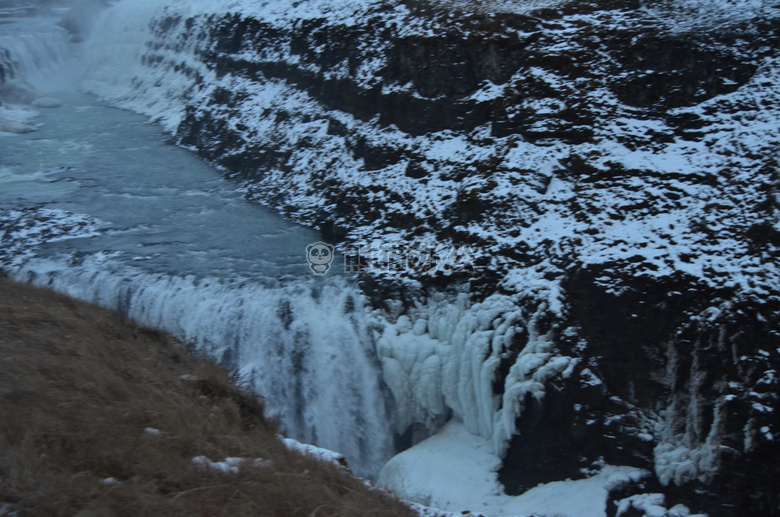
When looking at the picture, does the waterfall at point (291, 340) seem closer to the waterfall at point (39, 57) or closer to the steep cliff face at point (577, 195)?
the steep cliff face at point (577, 195)

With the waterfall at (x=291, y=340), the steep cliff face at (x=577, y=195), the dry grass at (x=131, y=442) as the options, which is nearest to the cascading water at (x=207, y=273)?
the waterfall at (x=291, y=340)

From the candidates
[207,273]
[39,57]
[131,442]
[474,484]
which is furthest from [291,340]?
[39,57]

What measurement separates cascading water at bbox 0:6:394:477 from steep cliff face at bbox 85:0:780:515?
85 centimetres

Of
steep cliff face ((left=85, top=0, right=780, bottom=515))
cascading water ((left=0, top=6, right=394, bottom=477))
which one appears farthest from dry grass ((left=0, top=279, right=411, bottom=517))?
steep cliff face ((left=85, top=0, right=780, bottom=515))

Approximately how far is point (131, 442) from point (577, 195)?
26.3 ft

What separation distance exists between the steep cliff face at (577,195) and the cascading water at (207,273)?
85 cm

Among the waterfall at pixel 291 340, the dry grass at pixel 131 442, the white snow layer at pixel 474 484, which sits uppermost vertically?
the dry grass at pixel 131 442

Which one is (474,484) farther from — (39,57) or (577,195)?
(39,57)

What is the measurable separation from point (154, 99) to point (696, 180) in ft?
62.9

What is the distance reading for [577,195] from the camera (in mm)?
10898

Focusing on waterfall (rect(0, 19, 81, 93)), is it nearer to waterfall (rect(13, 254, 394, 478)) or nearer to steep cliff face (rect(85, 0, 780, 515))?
steep cliff face (rect(85, 0, 780, 515))

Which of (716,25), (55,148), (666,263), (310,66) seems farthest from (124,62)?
(666,263)

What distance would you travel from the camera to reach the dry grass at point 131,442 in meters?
4.67

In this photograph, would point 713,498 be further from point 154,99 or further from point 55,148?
point 154,99
